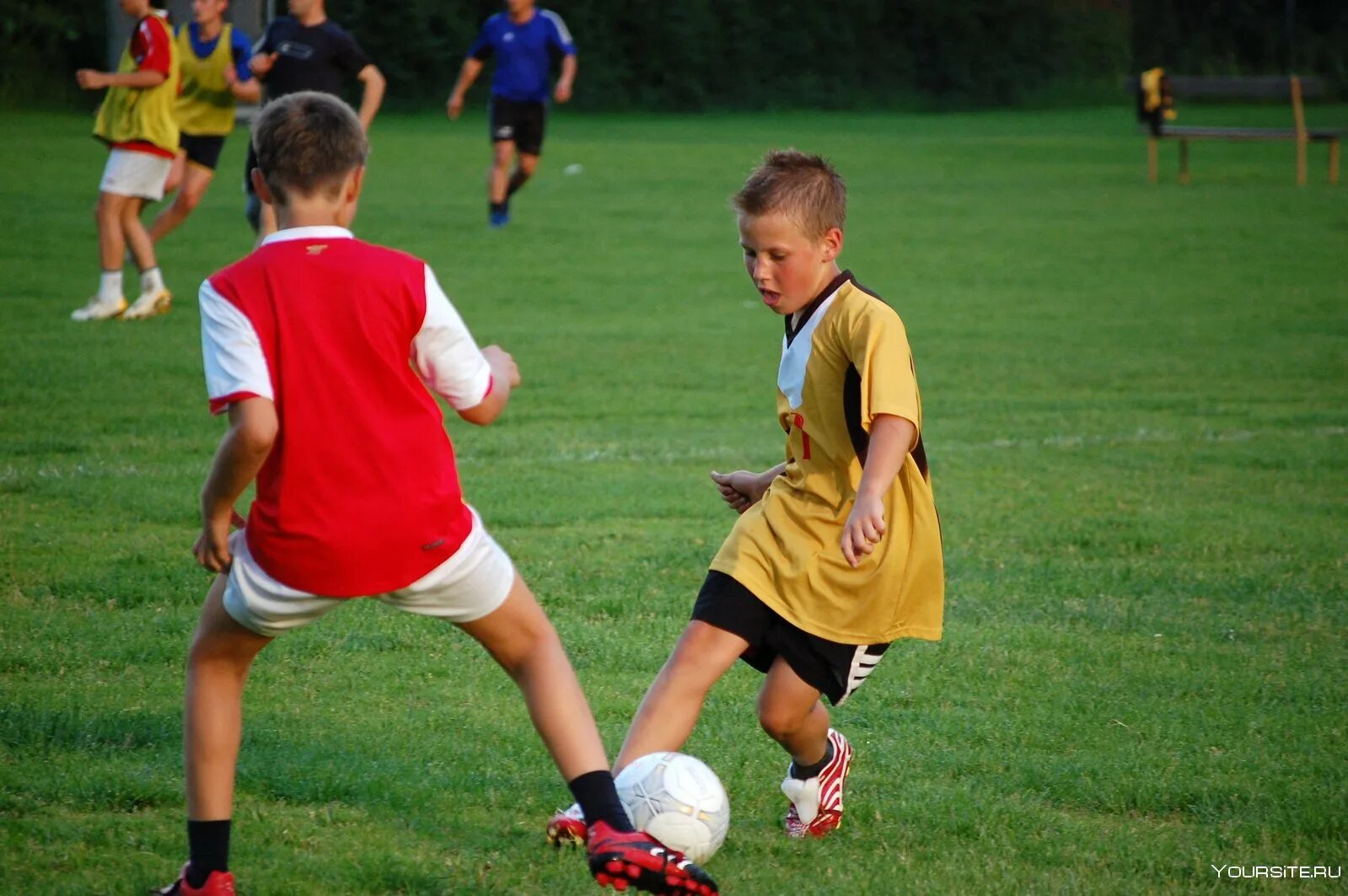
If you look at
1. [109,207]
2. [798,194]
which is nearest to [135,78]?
[109,207]

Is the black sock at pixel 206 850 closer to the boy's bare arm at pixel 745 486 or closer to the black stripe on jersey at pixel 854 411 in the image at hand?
the boy's bare arm at pixel 745 486

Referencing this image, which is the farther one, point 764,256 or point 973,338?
point 973,338

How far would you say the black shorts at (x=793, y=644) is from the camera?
3365 millimetres

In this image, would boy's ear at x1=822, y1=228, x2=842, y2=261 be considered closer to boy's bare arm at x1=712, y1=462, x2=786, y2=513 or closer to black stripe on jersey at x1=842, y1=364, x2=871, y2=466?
black stripe on jersey at x1=842, y1=364, x2=871, y2=466

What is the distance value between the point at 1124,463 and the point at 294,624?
5327mm

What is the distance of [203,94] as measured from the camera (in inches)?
468

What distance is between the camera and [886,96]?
3912cm

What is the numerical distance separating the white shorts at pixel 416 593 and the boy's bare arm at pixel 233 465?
0.06 meters

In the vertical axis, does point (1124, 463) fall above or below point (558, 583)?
below

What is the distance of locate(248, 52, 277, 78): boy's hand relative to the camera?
37.8 feet

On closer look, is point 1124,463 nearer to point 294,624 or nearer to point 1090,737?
point 1090,737

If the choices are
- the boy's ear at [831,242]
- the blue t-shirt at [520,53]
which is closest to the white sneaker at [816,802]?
the boy's ear at [831,242]

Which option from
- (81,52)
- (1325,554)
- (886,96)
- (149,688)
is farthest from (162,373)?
(886,96)

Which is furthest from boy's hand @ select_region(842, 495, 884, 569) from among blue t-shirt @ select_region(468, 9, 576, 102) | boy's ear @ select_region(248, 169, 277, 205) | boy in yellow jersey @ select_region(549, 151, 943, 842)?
blue t-shirt @ select_region(468, 9, 576, 102)
